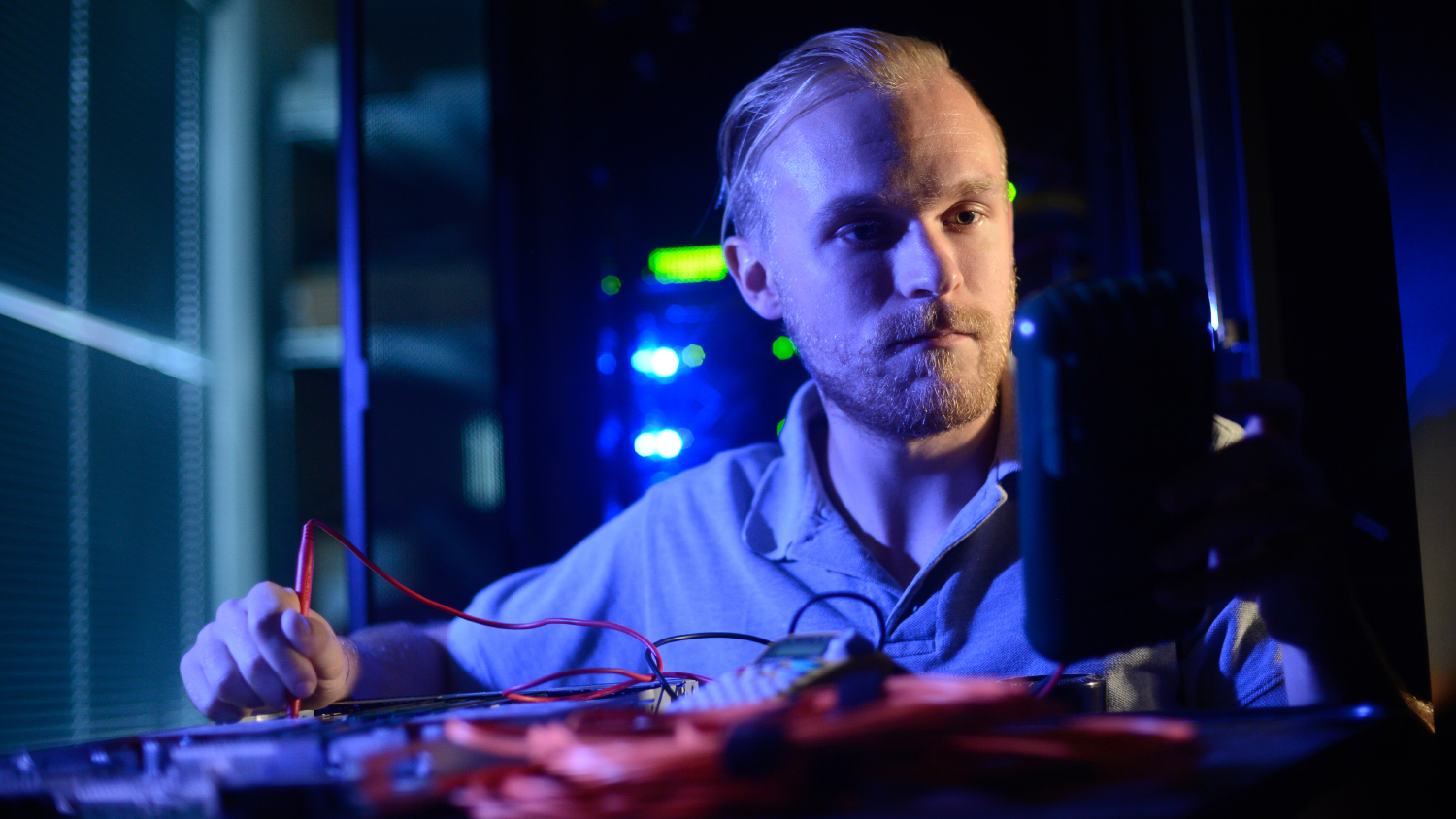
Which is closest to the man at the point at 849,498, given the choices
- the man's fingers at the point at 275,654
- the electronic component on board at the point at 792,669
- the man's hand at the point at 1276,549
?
the man's fingers at the point at 275,654

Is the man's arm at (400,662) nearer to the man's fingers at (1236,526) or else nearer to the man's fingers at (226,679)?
the man's fingers at (226,679)

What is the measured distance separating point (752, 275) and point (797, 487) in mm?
360

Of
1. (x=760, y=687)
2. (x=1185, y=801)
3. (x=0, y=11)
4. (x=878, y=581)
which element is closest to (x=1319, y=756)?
(x=1185, y=801)

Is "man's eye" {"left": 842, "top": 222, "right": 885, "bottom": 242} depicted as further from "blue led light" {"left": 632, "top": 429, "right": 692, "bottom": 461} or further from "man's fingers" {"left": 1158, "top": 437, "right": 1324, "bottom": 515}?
"blue led light" {"left": 632, "top": 429, "right": 692, "bottom": 461}

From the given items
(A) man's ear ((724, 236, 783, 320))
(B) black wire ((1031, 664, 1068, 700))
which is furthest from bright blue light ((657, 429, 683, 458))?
(B) black wire ((1031, 664, 1068, 700))

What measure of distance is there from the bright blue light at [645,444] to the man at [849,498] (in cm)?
157

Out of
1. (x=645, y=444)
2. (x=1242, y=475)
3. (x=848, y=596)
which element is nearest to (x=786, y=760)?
(x=1242, y=475)

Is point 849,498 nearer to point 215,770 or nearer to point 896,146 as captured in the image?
point 896,146

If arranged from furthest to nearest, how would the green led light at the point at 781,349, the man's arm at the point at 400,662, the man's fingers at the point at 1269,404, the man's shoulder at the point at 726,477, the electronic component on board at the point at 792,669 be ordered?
the green led light at the point at 781,349, the man's shoulder at the point at 726,477, the man's arm at the point at 400,662, the man's fingers at the point at 1269,404, the electronic component on board at the point at 792,669

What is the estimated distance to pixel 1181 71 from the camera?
67.3 inches

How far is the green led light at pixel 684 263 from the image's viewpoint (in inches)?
117

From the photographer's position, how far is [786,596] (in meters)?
1.07

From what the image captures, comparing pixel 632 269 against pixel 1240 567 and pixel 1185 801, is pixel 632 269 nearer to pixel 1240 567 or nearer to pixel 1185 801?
pixel 1240 567

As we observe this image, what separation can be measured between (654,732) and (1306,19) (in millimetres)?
858
